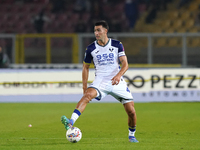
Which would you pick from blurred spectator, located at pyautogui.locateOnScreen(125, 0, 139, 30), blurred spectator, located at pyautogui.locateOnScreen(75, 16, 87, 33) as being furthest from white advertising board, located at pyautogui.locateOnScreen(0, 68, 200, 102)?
blurred spectator, located at pyautogui.locateOnScreen(125, 0, 139, 30)

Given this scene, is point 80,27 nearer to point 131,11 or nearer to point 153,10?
point 131,11

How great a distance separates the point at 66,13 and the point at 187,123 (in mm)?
14348

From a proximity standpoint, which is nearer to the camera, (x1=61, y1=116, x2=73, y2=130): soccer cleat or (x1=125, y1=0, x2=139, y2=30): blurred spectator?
(x1=61, y1=116, x2=73, y2=130): soccer cleat

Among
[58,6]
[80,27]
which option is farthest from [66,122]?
[58,6]

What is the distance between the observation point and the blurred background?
50.1ft

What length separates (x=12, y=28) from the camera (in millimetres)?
22750

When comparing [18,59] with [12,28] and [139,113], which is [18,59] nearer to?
[139,113]

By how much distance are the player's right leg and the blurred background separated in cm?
835

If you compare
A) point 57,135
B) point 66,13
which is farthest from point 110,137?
point 66,13

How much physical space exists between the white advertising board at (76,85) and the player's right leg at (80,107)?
8287mm

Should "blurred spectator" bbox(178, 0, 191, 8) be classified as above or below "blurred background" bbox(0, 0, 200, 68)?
above

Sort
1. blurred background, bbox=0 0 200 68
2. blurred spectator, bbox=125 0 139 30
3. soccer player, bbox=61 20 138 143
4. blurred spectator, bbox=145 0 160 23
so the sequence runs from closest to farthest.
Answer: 1. soccer player, bbox=61 20 138 143
2. blurred background, bbox=0 0 200 68
3. blurred spectator, bbox=125 0 139 30
4. blurred spectator, bbox=145 0 160 23

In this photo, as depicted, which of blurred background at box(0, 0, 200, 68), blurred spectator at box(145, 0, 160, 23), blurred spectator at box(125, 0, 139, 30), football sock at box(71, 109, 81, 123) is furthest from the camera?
blurred spectator at box(145, 0, 160, 23)

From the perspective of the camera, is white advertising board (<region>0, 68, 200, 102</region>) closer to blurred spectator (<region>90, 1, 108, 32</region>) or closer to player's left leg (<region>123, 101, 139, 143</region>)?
blurred spectator (<region>90, 1, 108, 32</region>)
